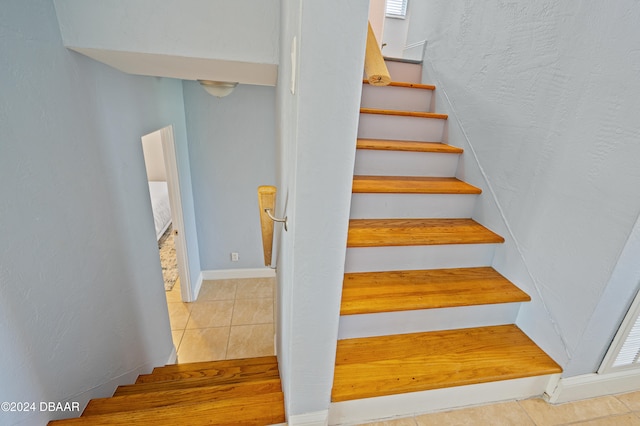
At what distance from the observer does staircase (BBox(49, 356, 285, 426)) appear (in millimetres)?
1131

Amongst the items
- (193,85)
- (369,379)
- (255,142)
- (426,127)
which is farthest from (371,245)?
(193,85)

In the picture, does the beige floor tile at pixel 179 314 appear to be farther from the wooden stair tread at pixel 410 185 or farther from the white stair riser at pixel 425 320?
the wooden stair tread at pixel 410 185

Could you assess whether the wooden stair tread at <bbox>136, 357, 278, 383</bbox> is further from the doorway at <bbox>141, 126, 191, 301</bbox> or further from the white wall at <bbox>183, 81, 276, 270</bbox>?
the white wall at <bbox>183, 81, 276, 270</bbox>

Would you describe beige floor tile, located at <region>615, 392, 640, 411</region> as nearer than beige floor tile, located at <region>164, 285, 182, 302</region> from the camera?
Yes

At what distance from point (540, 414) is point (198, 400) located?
56.9 inches

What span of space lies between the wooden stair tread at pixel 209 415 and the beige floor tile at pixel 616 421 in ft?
4.06

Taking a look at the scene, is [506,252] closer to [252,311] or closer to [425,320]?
[425,320]

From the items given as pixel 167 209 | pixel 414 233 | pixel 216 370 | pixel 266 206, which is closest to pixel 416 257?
pixel 414 233

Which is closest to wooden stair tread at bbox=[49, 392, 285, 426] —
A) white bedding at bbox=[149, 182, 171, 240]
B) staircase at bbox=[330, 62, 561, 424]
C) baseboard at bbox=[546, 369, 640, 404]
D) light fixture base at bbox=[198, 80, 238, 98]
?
staircase at bbox=[330, 62, 561, 424]

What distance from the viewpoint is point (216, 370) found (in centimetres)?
190

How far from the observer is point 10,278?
37.4 inches

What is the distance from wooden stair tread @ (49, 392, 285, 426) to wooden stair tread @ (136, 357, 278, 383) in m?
0.54

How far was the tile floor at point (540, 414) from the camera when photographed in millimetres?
1202

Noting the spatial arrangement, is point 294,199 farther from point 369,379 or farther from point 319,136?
point 369,379
